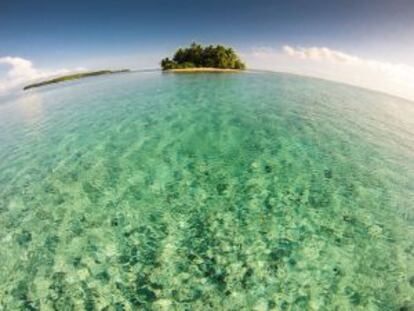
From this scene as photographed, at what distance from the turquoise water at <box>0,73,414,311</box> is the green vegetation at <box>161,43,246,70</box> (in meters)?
58.3

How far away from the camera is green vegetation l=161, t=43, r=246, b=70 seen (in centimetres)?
7244

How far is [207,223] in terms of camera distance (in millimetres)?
9211

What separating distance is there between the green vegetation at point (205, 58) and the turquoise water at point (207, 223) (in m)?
58.3

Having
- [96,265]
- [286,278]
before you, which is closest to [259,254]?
[286,278]

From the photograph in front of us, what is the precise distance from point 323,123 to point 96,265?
19.5 m

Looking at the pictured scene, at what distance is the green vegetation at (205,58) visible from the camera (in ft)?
238

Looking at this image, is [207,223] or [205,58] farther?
[205,58]

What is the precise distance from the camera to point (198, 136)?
57.8ft

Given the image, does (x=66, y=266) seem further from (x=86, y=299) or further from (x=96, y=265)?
(x=86, y=299)

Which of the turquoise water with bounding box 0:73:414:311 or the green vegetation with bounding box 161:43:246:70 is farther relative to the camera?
the green vegetation with bounding box 161:43:246:70

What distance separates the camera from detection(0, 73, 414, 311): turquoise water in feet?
22.8

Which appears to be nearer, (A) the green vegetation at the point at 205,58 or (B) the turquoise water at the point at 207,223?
(B) the turquoise water at the point at 207,223

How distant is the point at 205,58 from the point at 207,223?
69740 millimetres

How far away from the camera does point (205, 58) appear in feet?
243
